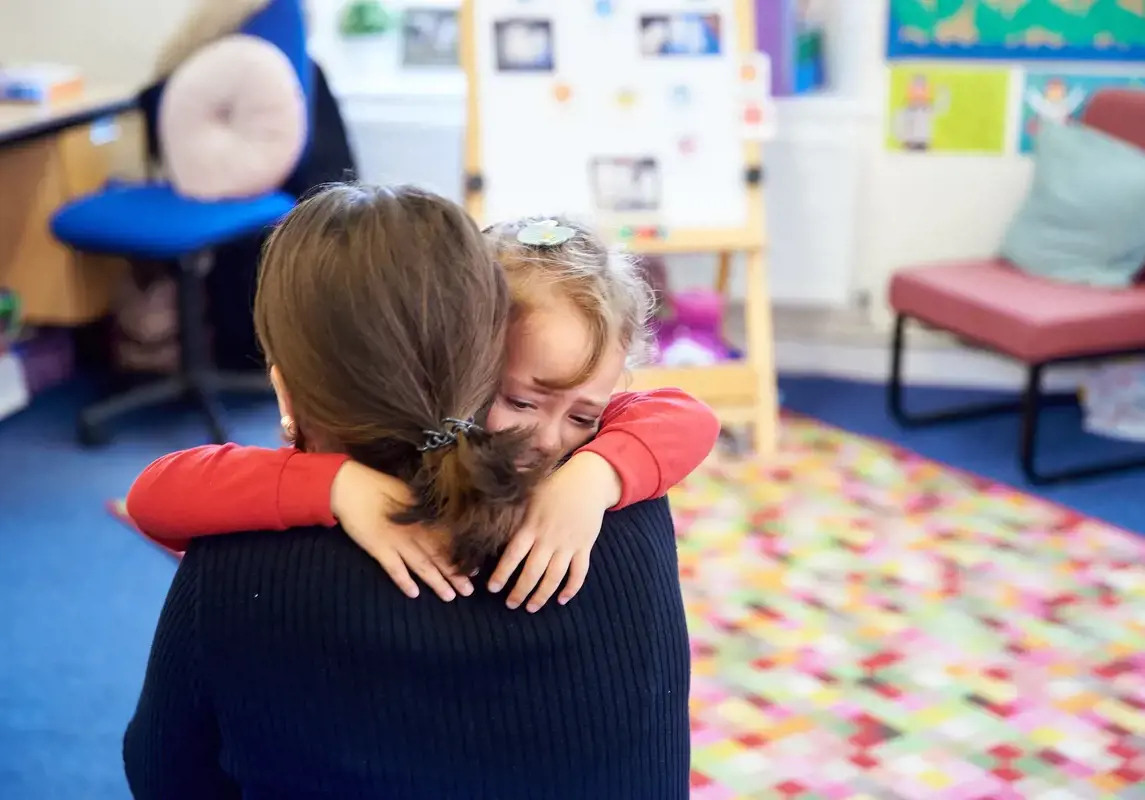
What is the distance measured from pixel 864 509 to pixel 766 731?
0.88 m

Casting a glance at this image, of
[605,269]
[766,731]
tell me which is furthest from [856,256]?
[605,269]

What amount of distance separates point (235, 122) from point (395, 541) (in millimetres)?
2450

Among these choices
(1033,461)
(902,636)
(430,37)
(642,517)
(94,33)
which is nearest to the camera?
(642,517)

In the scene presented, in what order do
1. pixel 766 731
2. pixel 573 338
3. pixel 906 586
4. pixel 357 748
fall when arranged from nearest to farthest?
pixel 357 748
pixel 573 338
pixel 766 731
pixel 906 586

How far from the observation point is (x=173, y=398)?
3.28 metres

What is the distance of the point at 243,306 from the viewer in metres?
3.49

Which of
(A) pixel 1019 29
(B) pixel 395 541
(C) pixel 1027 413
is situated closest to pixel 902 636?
(C) pixel 1027 413

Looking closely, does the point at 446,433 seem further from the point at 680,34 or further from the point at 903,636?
the point at 680,34

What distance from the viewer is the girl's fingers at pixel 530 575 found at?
834 millimetres

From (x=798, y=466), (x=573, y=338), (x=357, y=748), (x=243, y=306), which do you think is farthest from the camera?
(x=243, y=306)

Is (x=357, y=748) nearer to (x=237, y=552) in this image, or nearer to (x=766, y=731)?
(x=237, y=552)

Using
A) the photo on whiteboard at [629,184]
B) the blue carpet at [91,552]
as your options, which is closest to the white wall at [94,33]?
the blue carpet at [91,552]

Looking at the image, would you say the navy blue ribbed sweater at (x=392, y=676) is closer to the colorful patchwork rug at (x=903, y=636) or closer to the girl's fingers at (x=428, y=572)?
the girl's fingers at (x=428, y=572)

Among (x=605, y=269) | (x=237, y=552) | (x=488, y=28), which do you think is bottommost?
(x=237, y=552)
